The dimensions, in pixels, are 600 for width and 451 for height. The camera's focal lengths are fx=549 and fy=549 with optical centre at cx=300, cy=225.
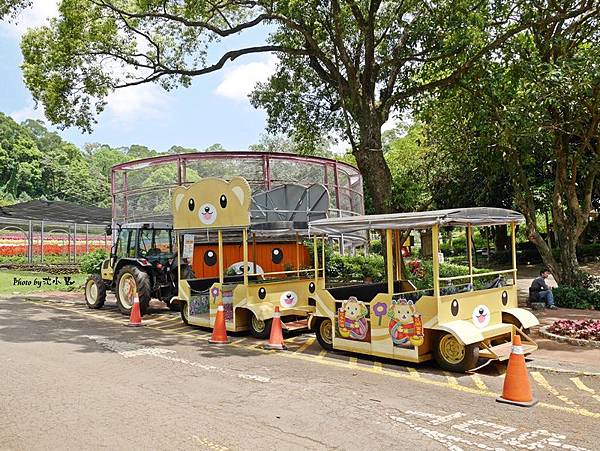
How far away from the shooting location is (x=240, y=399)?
6320 mm

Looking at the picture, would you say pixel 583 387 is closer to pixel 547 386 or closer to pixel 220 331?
pixel 547 386

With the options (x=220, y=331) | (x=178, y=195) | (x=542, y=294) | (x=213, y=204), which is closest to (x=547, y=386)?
(x=220, y=331)

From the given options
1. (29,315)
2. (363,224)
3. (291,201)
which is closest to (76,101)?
(29,315)

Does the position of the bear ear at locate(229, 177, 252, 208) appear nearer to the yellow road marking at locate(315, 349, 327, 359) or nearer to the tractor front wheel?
the tractor front wheel

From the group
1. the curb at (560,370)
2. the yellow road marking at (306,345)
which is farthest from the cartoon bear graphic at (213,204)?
the curb at (560,370)

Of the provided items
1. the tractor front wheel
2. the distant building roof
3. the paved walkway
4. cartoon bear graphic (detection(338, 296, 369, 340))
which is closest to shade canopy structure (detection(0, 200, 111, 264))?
the distant building roof

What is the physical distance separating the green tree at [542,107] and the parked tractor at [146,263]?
7856 mm

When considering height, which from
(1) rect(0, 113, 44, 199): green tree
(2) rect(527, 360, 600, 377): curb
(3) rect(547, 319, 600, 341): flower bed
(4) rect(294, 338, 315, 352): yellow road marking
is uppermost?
(1) rect(0, 113, 44, 199): green tree

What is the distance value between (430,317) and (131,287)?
8340mm

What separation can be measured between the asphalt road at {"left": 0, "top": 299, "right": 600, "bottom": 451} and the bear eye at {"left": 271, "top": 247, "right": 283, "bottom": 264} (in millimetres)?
7449

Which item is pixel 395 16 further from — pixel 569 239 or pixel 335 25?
pixel 569 239

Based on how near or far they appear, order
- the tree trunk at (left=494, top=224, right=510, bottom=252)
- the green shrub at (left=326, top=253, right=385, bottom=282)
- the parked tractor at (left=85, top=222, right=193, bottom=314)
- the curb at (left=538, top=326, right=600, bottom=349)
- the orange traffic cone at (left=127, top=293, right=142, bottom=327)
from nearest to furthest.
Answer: the curb at (left=538, top=326, right=600, bottom=349) < the orange traffic cone at (left=127, top=293, right=142, bottom=327) < the parked tractor at (left=85, top=222, right=193, bottom=314) < the green shrub at (left=326, top=253, right=385, bottom=282) < the tree trunk at (left=494, top=224, right=510, bottom=252)

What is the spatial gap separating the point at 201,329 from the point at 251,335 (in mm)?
1458

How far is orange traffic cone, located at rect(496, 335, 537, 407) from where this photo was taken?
6.08 meters
